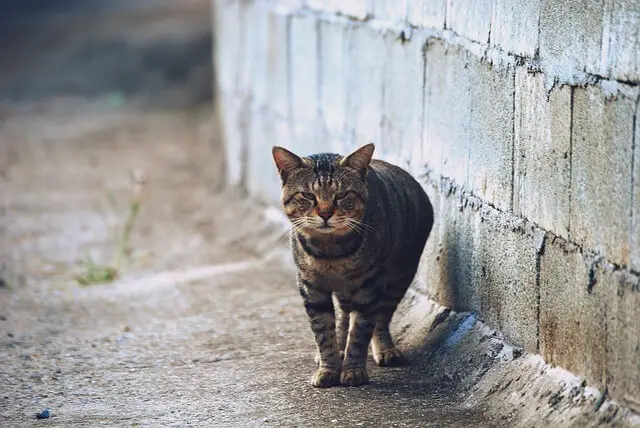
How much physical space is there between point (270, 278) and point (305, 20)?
1750 millimetres

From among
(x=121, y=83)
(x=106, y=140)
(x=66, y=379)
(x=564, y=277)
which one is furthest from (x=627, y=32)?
(x=121, y=83)

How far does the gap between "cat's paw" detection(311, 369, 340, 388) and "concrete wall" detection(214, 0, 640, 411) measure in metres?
0.70

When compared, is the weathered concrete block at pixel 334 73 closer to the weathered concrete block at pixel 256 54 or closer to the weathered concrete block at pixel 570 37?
the weathered concrete block at pixel 256 54

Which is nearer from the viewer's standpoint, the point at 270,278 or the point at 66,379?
the point at 66,379

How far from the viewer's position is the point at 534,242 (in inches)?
166

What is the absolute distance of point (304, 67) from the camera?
739cm

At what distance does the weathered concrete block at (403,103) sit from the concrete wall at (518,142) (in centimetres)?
1

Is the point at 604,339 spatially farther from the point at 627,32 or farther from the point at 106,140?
the point at 106,140

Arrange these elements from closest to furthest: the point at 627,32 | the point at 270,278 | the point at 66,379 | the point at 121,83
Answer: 1. the point at 627,32
2. the point at 66,379
3. the point at 270,278
4. the point at 121,83

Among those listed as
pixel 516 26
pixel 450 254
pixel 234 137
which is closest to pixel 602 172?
pixel 516 26

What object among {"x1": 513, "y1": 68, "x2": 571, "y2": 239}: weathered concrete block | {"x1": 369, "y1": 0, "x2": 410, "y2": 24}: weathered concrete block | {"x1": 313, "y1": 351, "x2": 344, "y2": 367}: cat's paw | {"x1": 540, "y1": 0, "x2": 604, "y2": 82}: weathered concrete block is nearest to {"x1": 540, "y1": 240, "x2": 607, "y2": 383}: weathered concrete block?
{"x1": 513, "y1": 68, "x2": 571, "y2": 239}: weathered concrete block

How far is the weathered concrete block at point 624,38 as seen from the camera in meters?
3.36

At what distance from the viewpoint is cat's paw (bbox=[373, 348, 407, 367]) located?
4938 millimetres

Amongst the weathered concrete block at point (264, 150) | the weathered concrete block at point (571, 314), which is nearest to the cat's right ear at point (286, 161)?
the weathered concrete block at point (571, 314)
